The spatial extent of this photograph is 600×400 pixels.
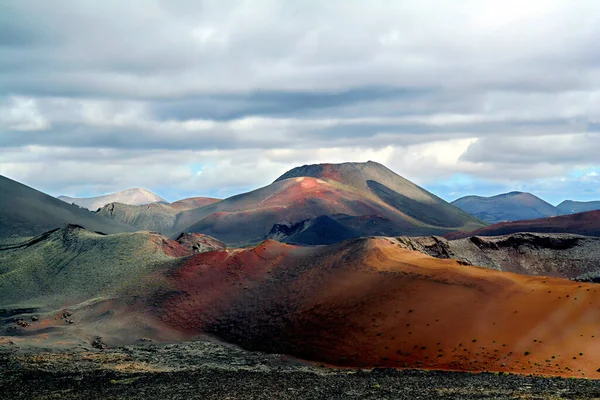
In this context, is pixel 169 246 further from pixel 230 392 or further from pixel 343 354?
pixel 230 392

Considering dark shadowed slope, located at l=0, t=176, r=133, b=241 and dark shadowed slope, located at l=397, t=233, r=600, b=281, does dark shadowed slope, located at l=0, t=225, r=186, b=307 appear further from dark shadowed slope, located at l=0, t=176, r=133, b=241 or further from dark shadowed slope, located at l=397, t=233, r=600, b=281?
dark shadowed slope, located at l=397, t=233, r=600, b=281

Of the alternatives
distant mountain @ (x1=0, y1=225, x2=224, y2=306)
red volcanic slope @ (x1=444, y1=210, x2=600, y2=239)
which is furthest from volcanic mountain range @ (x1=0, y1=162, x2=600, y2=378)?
red volcanic slope @ (x1=444, y1=210, x2=600, y2=239)

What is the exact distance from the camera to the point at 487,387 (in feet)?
122

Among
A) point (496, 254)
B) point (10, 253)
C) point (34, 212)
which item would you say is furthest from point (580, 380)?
point (34, 212)

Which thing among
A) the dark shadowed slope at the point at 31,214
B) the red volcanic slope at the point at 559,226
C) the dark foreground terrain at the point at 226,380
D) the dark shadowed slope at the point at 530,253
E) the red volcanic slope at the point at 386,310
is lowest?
the dark foreground terrain at the point at 226,380

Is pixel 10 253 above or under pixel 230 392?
above

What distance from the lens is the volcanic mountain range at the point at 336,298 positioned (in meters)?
49.5

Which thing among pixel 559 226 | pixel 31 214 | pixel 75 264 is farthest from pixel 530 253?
pixel 31 214

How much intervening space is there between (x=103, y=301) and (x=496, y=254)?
5664cm

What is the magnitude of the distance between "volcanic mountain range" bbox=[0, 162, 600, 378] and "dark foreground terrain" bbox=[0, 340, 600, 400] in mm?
4444

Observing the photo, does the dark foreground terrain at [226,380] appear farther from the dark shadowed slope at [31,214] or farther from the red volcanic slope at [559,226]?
the red volcanic slope at [559,226]

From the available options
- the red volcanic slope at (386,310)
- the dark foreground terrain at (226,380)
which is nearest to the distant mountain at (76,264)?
the red volcanic slope at (386,310)

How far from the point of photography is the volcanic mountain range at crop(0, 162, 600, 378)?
49469 millimetres

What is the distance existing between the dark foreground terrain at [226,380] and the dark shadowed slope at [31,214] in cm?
7004
